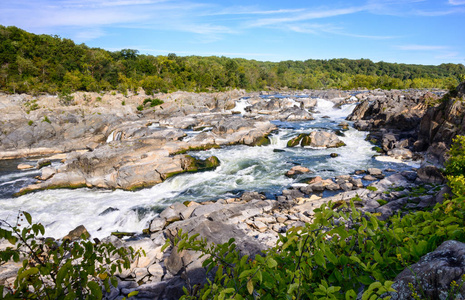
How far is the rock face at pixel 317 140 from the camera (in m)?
23.5

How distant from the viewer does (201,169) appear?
18.8 m

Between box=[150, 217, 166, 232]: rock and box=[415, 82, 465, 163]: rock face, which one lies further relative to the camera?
box=[415, 82, 465, 163]: rock face

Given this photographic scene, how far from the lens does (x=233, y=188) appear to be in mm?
15930

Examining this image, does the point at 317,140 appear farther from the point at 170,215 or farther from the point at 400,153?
the point at 170,215

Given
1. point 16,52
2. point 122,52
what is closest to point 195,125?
Answer: point 16,52

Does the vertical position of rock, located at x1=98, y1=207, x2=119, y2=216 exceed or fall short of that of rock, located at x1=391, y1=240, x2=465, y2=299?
it falls short

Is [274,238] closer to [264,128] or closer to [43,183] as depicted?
[43,183]

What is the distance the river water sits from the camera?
1263 centimetres

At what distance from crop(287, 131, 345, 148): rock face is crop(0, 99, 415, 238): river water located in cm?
81

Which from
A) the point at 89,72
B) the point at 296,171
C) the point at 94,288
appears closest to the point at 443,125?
the point at 296,171

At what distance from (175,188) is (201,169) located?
3.04m

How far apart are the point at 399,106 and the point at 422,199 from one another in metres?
23.7

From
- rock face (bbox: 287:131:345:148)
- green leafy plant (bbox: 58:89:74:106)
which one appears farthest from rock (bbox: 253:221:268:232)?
green leafy plant (bbox: 58:89:74:106)

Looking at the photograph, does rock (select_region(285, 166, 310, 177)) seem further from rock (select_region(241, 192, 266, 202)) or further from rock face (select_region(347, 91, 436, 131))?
rock face (select_region(347, 91, 436, 131))
